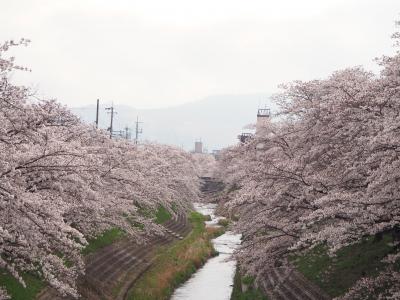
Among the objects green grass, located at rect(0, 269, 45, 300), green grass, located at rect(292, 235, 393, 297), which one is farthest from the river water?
green grass, located at rect(0, 269, 45, 300)

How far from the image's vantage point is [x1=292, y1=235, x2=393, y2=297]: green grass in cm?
1973

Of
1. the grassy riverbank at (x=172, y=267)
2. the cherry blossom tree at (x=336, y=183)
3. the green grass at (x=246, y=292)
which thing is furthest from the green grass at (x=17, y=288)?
the green grass at (x=246, y=292)

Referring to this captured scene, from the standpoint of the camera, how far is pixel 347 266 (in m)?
21.6

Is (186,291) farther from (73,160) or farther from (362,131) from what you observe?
(73,160)

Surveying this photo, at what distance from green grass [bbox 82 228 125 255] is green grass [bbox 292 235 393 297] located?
36.8 feet

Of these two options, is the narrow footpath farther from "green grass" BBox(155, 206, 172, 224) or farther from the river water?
"green grass" BBox(155, 206, 172, 224)

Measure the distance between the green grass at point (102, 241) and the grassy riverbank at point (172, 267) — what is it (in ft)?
10.1

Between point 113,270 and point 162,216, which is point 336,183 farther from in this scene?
point 162,216

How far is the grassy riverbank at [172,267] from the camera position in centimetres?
2572

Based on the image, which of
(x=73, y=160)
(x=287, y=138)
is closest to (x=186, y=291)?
(x=287, y=138)

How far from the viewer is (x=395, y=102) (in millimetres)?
13039

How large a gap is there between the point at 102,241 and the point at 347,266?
604 inches

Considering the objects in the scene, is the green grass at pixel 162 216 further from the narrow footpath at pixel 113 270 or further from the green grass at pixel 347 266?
the green grass at pixel 347 266

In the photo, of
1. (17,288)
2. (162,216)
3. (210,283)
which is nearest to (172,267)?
(210,283)
